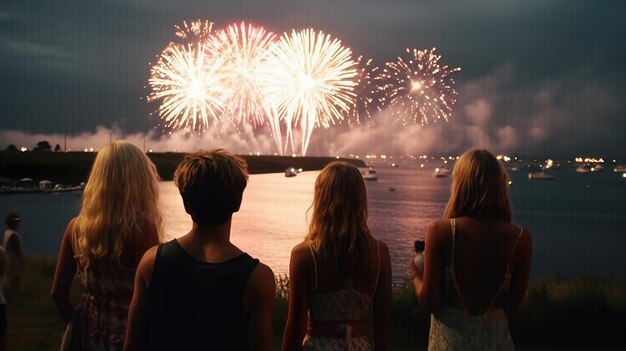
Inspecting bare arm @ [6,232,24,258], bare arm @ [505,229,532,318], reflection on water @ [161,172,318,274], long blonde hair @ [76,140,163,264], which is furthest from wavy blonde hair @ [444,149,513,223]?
reflection on water @ [161,172,318,274]

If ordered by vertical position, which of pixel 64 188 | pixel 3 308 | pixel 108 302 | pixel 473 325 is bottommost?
pixel 64 188

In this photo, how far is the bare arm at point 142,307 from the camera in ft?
11.4

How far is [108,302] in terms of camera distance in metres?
4.60

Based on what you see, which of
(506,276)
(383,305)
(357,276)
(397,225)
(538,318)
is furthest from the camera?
(397,225)

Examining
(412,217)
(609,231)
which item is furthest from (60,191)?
(609,231)

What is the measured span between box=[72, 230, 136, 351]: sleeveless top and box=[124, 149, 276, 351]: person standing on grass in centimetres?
111

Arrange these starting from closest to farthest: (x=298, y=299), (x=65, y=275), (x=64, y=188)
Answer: (x=298, y=299) → (x=65, y=275) → (x=64, y=188)

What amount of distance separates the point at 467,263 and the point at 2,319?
3.96 metres

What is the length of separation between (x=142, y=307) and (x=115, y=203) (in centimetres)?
130

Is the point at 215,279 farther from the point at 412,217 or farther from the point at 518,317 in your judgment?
the point at 412,217

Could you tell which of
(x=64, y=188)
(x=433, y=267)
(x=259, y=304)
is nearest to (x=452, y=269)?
(x=433, y=267)

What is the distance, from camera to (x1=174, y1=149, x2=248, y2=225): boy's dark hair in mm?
3424

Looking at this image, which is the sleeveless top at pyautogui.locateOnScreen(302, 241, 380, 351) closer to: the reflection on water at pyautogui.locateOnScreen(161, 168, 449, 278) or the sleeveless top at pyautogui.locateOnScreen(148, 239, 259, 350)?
the sleeveless top at pyautogui.locateOnScreen(148, 239, 259, 350)

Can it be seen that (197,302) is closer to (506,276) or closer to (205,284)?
(205,284)
